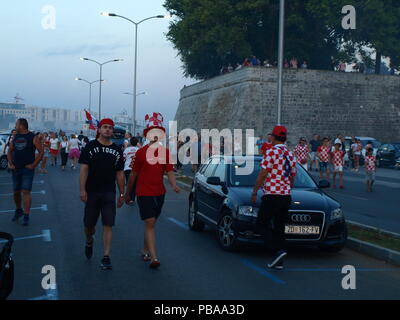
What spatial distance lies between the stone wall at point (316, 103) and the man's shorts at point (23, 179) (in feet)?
114

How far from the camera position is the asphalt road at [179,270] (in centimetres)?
656

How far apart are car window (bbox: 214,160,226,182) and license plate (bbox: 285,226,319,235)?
5.52 feet

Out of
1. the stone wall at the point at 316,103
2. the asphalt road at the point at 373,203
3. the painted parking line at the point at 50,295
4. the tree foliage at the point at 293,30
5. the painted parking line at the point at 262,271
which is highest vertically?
the tree foliage at the point at 293,30

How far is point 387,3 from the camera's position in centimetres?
4769

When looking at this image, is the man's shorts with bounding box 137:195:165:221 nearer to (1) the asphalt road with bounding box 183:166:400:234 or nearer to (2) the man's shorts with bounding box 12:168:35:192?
(2) the man's shorts with bounding box 12:168:35:192

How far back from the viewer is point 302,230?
872 centimetres

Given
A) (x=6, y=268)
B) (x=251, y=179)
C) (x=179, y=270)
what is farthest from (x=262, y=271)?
(x=6, y=268)

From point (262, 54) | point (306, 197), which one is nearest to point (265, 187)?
point (306, 197)

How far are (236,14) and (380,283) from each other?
144 ft

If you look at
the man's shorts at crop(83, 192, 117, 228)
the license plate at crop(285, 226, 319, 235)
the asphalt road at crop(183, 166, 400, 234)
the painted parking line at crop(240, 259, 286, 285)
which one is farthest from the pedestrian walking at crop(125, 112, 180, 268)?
the asphalt road at crop(183, 166, 400, 234)

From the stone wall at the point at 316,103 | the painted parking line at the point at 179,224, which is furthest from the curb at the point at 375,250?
the stone wall at the point at 316,103

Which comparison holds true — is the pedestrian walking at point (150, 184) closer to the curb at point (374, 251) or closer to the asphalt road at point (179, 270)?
the asphalt road at point (179, 270)

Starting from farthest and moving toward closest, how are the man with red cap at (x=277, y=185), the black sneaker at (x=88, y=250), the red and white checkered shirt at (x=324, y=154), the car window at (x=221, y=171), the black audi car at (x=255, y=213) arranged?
1. the red and white checkered shirt at (x=324, y=154)
2. the car window at (x=221, y=171)
3. the black audi car at (x=255, y=213)
4. the black sneaker at (x=88, y=250)
5. the man with red cap at (x=277, y=185)

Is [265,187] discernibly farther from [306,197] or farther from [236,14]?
[236,14]
